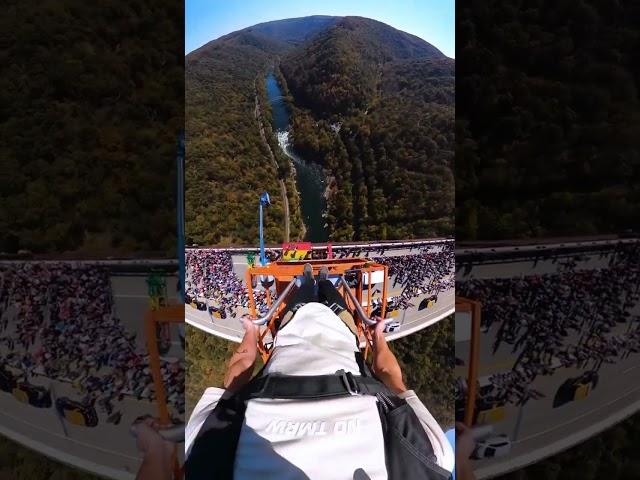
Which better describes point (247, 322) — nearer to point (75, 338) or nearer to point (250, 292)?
point (250, 292)

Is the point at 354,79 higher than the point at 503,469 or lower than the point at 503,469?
higher

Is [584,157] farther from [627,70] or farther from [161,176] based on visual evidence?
[161,176]

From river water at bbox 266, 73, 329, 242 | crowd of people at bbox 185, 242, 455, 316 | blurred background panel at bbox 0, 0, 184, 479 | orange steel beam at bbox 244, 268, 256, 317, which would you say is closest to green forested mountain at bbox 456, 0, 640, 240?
crowd of people at bbox 185, 242, 455, 316

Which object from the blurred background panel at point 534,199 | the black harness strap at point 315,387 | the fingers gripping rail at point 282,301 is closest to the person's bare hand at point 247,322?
the fingers gripping rail at point 282,301

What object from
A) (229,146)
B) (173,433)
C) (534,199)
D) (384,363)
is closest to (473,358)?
(384,363)

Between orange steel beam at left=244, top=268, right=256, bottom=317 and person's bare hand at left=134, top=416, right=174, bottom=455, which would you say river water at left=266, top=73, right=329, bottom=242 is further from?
person's bare hand at left=134, top=416, right=174, bottom=455

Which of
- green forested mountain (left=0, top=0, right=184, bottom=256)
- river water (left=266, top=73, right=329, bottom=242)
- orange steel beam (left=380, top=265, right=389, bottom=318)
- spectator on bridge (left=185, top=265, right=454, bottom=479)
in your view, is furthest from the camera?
river water (left=266, top=73, right=329, bottom=242)

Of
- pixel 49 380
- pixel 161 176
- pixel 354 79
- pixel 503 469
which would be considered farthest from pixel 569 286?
pixel 49 380
